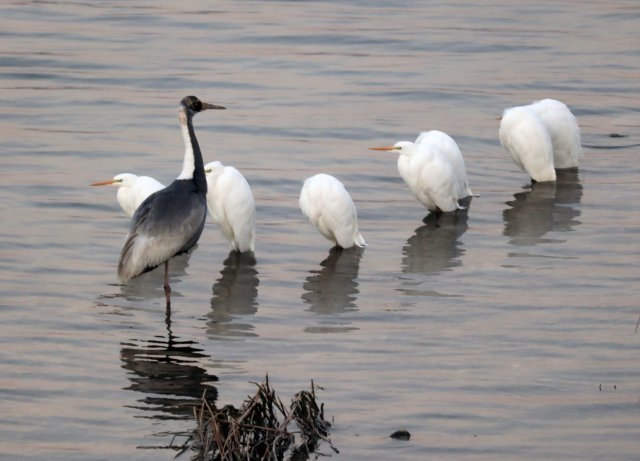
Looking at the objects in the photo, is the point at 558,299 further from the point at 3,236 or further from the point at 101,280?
the point at 3,236

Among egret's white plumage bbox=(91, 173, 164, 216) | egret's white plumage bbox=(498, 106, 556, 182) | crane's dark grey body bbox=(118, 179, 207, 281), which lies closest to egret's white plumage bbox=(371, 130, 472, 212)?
egret's white plumage bbox=(498, 106, 556, 182)

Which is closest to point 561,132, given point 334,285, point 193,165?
point 334,285

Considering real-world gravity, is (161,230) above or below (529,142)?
below

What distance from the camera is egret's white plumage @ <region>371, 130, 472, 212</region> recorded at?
1298cm

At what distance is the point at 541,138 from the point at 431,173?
1952 mm

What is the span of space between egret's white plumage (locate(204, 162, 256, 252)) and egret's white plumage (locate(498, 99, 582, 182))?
363 centimetres

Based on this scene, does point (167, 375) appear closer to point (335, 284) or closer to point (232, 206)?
point (335, 284)

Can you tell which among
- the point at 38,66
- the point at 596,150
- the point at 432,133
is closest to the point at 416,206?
the point at 432,133

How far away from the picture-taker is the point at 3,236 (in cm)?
1212

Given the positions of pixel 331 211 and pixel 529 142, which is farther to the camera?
pixel 529 142

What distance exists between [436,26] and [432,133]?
10.1m

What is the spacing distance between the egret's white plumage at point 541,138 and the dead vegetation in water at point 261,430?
7185 millimetres

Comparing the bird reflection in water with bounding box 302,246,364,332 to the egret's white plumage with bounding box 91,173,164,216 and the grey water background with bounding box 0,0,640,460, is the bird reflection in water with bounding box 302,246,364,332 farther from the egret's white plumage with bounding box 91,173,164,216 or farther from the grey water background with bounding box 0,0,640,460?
the egret's white plumage with bounding box 91,173,164,216

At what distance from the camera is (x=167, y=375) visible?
879 centimetres
